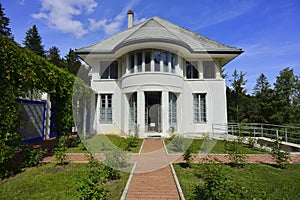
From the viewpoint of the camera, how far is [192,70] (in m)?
13.9

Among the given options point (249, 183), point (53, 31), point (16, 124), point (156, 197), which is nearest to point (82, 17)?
point (53, 31)

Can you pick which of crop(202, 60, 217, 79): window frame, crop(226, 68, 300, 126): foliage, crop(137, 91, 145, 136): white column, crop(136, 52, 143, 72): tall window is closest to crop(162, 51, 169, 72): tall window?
crop(136, 52, 143, 72): tall window

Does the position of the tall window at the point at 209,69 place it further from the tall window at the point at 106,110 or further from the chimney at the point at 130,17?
the chimney at the point at 130,17

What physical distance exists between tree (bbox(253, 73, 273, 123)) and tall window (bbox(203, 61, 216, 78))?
17.3 meters

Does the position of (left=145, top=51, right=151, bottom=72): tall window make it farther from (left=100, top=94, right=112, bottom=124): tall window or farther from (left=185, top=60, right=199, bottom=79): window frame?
(left=100, top=94, right=112, bottom=124): tall window

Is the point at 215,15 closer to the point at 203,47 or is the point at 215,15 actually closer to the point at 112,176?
the point at 203,47

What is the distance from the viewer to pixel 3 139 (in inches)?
177

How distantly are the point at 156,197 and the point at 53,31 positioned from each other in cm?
912

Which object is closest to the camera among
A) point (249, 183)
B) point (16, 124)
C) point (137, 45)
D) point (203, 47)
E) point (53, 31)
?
point (249, 183)

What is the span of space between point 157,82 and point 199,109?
398cm

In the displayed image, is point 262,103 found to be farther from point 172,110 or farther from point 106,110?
point 106,110

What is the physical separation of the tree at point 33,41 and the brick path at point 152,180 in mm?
55544

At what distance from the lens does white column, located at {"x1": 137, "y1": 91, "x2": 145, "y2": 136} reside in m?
11.2

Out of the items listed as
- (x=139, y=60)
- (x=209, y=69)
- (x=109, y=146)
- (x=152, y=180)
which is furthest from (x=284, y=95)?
(x=152, y=180)
